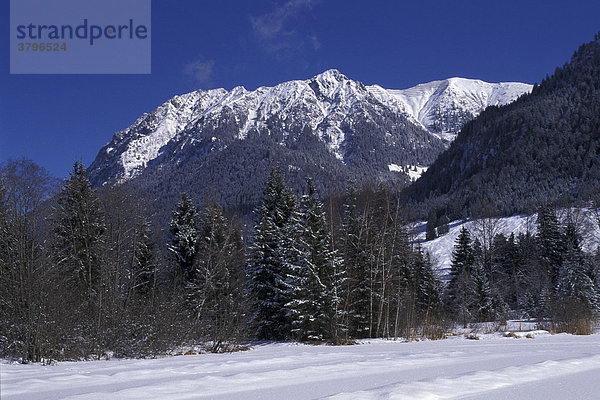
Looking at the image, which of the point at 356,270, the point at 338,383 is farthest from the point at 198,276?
the point at 338,383

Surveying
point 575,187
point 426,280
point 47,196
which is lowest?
point 426,280

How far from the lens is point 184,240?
28891mm

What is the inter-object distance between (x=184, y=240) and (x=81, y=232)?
8.03m

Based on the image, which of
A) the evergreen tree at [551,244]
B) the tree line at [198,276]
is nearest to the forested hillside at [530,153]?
the evergreen tree at [551,244]

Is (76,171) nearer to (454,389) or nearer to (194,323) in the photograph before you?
(194,323)

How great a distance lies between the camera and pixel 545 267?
137ft

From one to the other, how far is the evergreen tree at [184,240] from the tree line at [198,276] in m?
0.08

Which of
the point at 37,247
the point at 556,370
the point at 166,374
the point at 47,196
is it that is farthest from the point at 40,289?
the point at 556,370

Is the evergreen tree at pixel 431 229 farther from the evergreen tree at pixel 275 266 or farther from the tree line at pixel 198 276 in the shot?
the evergreen tree at pixel 275 266

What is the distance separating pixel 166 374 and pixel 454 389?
13.6 ft

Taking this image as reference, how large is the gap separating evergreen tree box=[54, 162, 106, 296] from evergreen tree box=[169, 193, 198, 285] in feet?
21.6

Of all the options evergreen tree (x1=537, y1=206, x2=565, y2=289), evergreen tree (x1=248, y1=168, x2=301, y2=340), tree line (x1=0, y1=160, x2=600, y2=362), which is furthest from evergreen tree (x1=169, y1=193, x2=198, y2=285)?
evergreen tree (x1=537, y1=206, x2=565, y2=289)

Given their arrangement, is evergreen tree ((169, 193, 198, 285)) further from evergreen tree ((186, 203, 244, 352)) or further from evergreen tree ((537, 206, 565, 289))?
evergreen tree ((537, 206, 565, 289))

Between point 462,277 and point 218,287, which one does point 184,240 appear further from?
point 462,277
